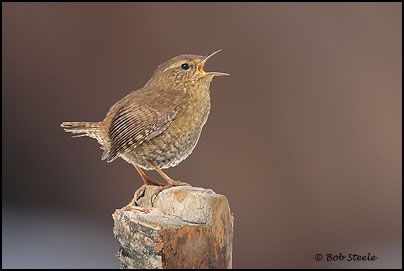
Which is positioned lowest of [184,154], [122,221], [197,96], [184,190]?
[122,221]

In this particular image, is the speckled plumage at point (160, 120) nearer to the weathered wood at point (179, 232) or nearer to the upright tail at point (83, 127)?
the upright tail at point (83, 127)

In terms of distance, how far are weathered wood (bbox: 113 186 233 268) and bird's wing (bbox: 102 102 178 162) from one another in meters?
0.32

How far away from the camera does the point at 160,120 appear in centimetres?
274

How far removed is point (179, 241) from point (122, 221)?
314 mm

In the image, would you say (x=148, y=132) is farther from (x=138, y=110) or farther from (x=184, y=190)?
(x=184, y=190)

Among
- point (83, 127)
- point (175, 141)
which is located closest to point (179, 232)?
point (175, 141)

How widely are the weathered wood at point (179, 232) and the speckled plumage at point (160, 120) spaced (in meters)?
0.31

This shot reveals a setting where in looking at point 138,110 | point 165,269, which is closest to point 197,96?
point 138,110

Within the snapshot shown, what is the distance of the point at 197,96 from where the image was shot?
9.52 ft

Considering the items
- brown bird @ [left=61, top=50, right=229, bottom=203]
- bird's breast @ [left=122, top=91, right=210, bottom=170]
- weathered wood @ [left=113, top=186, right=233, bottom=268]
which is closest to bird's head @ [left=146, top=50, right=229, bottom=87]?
brown bird @ [left=61, top=50, right=229, bottom=203]

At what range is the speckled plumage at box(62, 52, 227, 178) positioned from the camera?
2709 mm

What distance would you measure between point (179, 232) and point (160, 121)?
0.65m

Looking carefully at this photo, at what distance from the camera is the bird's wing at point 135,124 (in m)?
2.68

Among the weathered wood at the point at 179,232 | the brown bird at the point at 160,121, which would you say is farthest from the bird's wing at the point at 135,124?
the weathered wood at the point at 179,232
